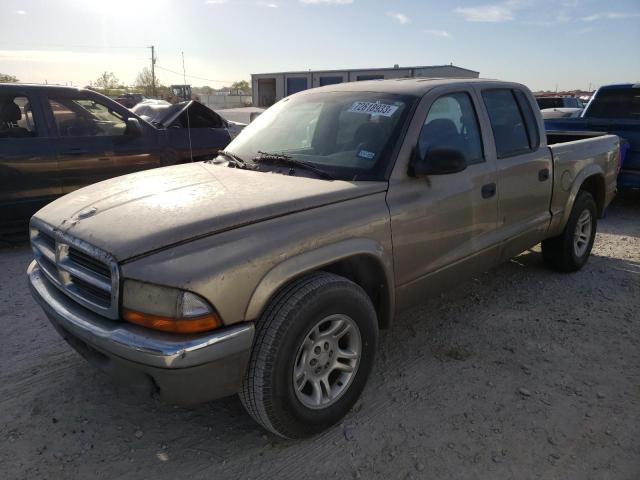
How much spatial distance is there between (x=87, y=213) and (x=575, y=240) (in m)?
4.43

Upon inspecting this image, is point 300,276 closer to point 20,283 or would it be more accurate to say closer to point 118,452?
point 118,452

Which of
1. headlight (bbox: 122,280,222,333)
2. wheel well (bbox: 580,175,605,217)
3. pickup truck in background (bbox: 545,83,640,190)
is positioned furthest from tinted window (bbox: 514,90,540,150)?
pickup truck in background (bbox: 545,83,640,190)

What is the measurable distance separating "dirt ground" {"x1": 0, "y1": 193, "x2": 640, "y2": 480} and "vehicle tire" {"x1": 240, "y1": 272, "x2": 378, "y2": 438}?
0.66ft

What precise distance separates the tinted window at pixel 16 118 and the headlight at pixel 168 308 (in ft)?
14.8

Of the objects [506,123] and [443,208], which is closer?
[443,208]

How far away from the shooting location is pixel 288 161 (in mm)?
3146

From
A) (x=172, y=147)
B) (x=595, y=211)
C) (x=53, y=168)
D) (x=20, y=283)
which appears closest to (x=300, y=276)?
(x=20, y=283)

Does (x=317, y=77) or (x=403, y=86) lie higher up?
(x=317, y=77)

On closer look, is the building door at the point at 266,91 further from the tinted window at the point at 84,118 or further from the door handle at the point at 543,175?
→ the door handle at the point at 543,175

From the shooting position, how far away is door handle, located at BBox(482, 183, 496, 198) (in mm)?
3469

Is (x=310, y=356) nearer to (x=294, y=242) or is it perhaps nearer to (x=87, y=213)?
(x=294, y=242)

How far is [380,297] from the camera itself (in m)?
2.94

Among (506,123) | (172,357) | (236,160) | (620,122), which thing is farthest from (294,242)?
(620,122)

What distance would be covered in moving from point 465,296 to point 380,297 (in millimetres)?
1829
